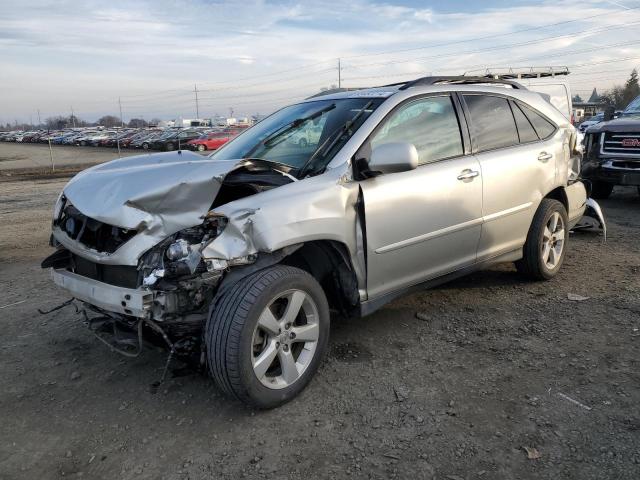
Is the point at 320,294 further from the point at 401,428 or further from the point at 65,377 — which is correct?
the point at 65,377

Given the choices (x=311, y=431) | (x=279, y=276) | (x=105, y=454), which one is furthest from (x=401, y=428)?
(x=105, y=454)

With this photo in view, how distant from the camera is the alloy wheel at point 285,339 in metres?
2.97

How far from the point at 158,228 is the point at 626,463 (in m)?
2.59

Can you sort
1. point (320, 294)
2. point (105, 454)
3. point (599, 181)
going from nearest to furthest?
point (105, 454) → point (320, 294) → point (599, 181)

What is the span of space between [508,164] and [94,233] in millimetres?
3149

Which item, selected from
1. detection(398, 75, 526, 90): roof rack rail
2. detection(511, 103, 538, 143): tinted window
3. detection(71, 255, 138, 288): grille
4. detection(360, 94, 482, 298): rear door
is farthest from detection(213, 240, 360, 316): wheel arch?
detection(511, 103, 538, 143): tinted window

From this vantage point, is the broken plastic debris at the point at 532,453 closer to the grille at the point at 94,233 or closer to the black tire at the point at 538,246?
the grille at the point at 94,233

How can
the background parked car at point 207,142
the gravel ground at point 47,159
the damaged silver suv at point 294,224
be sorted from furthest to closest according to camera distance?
the background parked car at point 207,142 → the gravel ground at point 47,159 → the damaged silver suv at point 294,224

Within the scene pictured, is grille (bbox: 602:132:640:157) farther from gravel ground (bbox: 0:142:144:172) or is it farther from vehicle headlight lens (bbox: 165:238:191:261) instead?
gravel ground (bbox: 0:142:144:172)

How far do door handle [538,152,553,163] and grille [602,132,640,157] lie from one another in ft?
16.1

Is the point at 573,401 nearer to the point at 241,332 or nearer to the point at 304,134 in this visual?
the point at 241,332

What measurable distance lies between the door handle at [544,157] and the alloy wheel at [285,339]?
2.68 meters

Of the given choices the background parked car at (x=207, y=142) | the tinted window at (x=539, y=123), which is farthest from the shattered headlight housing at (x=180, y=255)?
the background parked car at (x=207, y=142)

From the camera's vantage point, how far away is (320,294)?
10.5ft
